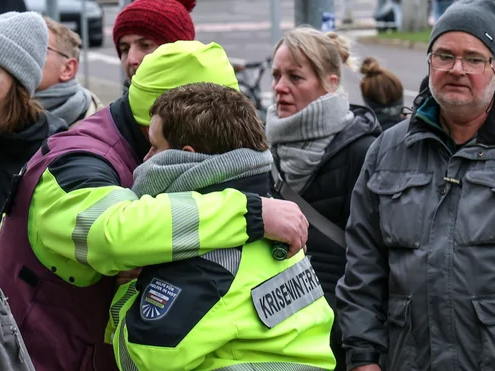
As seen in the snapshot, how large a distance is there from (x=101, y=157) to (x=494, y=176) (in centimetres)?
138

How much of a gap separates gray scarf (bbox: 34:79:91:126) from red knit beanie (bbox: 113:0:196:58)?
114cm

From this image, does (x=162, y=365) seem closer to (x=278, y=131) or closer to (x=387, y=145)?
(x=387, y=145)

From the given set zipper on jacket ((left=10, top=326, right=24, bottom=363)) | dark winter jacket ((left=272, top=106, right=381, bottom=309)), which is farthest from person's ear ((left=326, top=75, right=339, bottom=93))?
zipper on jacket ((left=10, top=326, right=24, bottom=363))

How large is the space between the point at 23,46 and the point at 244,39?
69.9 ft

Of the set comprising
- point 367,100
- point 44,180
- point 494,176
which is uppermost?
point 44,180

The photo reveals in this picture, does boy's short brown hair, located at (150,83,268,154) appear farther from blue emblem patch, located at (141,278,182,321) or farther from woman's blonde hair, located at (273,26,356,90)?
woman's blonde hair, located at (273,26,356,90)

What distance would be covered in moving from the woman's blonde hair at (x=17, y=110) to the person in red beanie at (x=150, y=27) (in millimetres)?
455

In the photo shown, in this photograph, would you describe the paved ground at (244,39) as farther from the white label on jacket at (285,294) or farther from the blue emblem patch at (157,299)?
the blue emblem patch at (157,299)

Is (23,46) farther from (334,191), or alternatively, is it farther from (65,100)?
(65,100)

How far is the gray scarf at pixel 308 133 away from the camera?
4.59 meters

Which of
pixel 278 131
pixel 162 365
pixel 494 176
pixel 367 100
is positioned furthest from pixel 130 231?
pixel 367 100

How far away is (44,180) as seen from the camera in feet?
9.95

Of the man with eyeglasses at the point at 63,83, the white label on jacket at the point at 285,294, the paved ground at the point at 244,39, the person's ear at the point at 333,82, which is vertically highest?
the white label on jacket at the point at 285,294

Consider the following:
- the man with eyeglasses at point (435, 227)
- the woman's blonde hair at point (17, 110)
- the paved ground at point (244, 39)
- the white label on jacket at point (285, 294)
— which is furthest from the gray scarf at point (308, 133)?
the paved ground at point (244, 39)
